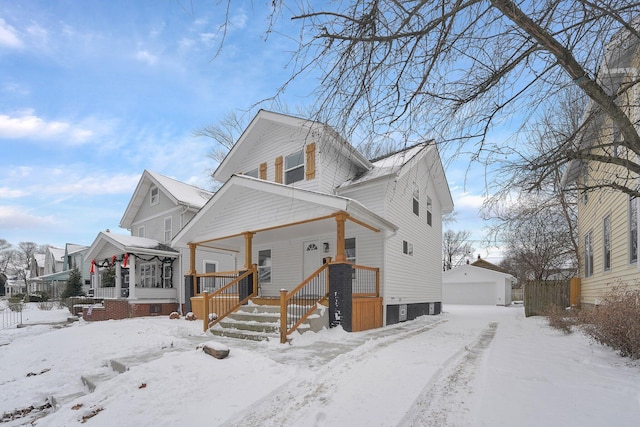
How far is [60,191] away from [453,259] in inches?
1898

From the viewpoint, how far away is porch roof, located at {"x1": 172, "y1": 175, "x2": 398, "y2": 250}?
29.9 ft

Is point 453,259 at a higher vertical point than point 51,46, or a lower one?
lower

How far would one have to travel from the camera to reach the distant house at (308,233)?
9.50 metres

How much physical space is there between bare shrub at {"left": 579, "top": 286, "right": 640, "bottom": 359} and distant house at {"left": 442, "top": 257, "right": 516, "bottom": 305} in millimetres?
24439

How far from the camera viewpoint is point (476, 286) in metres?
29.4

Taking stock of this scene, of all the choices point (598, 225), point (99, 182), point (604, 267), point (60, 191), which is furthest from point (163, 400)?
point (60, 191)

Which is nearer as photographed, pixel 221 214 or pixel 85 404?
pixel 85 404

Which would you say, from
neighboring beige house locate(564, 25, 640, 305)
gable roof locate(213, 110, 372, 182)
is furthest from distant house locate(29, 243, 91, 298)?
neighboring beige house locate(564, 25, 640, 305)

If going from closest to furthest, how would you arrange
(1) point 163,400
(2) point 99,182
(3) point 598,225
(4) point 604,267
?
1. (1) point 163,400
2. (4) point 604,267
3. (3) point 598,225
4. (2) point 99,182

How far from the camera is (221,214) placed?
39.5ft

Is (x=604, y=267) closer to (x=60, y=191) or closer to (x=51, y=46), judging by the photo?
(x=51, y=46)

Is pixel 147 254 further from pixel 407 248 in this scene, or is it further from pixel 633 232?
pixel 633 232

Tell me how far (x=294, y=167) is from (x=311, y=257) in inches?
122

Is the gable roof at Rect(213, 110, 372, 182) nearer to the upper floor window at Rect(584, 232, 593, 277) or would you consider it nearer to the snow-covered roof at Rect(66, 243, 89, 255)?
the upper floor window at Rect(584, 232, 593, 277)
